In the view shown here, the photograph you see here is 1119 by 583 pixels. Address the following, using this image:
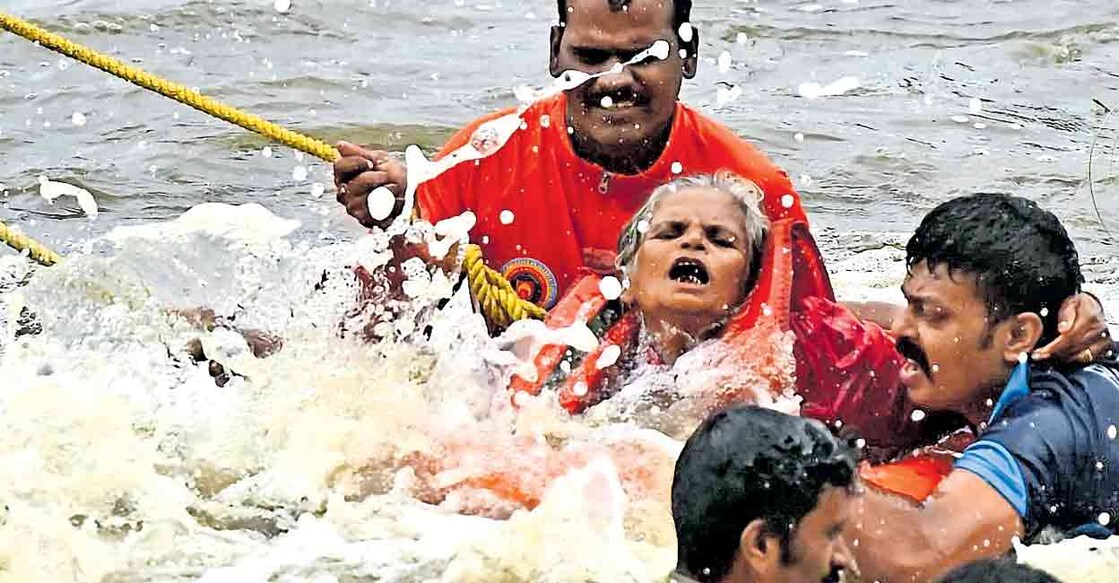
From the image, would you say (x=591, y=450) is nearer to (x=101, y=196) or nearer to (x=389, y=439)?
(x=389, y=439)

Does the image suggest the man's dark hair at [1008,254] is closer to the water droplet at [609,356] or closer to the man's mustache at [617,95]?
the water droplet at [609,356]

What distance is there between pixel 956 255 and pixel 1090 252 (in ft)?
11.1

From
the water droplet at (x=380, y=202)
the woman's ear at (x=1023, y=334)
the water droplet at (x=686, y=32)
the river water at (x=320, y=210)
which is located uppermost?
the water droplet at (x=686, y=32)

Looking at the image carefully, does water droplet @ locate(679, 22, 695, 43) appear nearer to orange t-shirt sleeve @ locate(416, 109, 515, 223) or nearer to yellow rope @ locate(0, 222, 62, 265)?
orange t-shirt sleeve @ locate(416, 109, 515, 223)

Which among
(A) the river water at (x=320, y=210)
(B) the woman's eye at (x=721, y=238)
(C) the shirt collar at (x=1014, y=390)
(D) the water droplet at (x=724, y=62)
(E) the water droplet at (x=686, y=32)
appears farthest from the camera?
(D) the water droplet at (x=724, y=62)

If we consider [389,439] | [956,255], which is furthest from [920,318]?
[389,439]

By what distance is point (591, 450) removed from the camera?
410cm

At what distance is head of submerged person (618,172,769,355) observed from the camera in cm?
412

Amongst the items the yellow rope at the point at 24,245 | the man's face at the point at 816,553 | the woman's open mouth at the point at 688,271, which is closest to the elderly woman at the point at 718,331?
the woman's open mouth at the point at 688,271

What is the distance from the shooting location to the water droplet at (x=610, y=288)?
445cm

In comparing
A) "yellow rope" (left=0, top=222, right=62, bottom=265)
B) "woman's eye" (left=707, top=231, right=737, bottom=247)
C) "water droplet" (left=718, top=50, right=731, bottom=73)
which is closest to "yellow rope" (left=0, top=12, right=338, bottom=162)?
"yellow rope" (left=0, top=222, right=62, bottom=265)

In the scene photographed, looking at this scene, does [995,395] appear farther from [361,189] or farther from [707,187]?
[361,189]

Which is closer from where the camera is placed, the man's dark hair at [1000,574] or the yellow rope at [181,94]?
the man's dark hair at [1000,574]

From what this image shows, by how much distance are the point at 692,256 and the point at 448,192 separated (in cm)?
98
